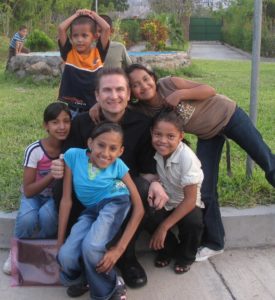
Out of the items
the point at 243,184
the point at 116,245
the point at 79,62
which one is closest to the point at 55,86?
the point at 79,62

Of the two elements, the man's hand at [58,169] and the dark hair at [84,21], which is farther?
the dark hair at [84,21]

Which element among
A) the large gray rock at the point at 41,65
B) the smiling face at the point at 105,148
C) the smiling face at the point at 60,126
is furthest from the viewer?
the large gray rock at the point at 41,65

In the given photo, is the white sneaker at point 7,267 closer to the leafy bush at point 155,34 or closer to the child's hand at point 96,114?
the child's hand at point 96,114

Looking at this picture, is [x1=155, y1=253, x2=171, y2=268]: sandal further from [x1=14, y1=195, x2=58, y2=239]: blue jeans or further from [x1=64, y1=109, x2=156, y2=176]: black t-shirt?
[x1=14, y1=195, x2=58, y2=239]: blue jeans

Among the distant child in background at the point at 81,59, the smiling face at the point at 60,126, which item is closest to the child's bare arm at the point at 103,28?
the distant child in background at the point at 81,59

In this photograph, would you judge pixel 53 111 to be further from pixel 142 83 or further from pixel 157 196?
pixel 157 196

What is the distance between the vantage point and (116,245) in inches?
110

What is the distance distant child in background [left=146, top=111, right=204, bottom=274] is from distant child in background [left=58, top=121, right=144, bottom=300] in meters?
0.25

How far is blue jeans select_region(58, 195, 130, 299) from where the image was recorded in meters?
2.71

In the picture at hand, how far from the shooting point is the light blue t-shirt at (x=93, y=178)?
2914mm

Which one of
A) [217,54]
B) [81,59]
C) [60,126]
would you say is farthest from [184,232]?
[217,54]

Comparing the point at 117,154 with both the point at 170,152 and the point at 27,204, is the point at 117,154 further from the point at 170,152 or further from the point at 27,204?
the point at 27,204

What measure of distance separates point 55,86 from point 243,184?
661 centimetres

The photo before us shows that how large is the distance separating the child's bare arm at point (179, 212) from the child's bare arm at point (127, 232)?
20 centimetres
